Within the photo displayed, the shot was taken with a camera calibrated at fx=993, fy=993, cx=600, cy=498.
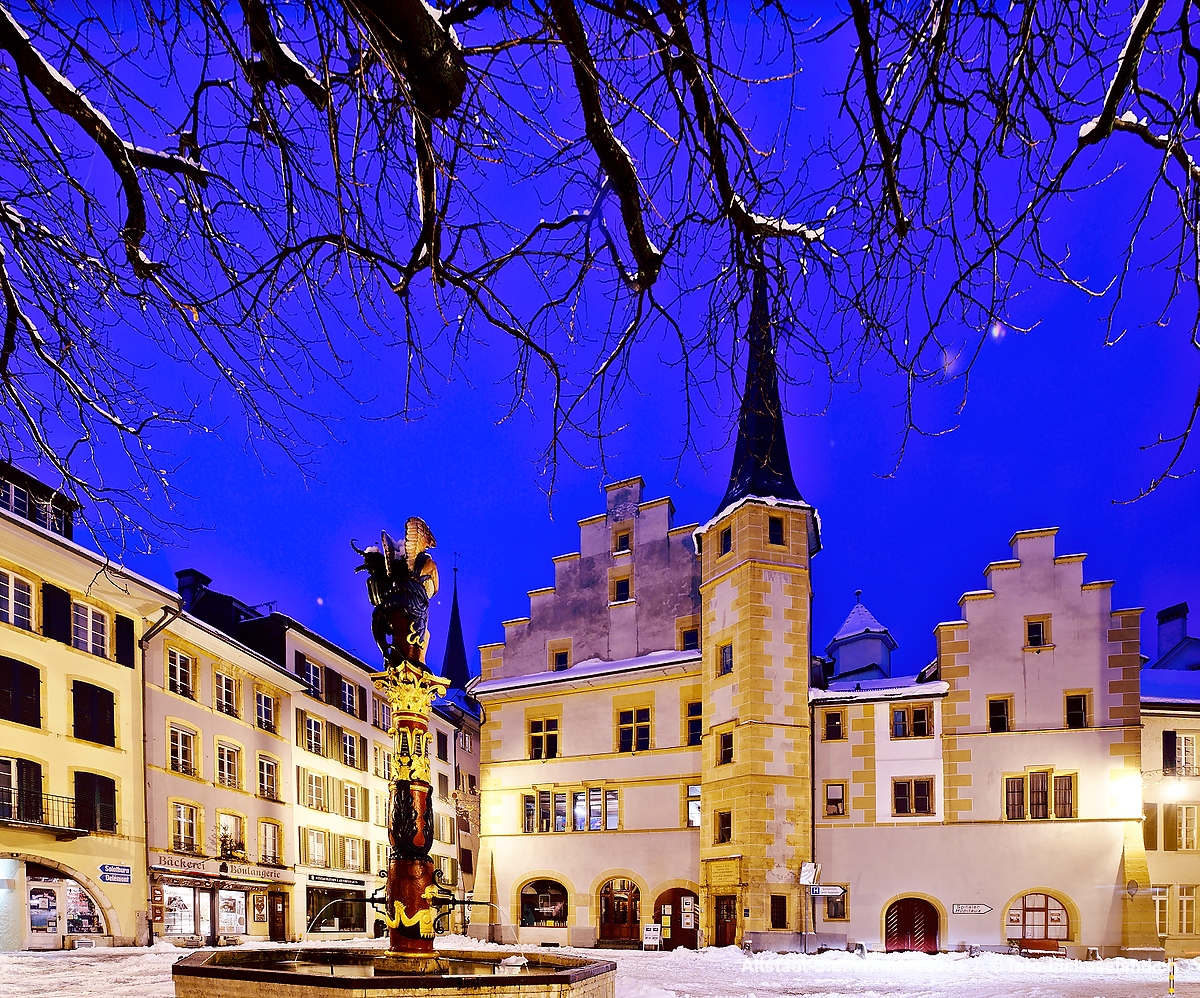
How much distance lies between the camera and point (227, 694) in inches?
1448

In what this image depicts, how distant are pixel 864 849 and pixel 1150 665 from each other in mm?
23016

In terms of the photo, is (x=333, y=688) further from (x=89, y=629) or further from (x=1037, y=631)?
(x=1037, y=631)

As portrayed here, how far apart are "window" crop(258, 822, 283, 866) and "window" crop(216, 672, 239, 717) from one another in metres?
4.55

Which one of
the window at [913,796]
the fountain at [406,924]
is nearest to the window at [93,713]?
the fountain at [406,924]

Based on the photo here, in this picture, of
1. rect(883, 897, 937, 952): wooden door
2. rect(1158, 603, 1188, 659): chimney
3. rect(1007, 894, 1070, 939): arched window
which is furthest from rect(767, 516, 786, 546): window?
rect(1158, 603, 1188, 659): chimney

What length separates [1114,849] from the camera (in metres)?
30.9

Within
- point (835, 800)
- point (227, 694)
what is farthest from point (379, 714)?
point (835, 800)

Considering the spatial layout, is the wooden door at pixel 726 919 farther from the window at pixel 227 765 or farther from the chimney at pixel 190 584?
the chimney at pixel 190 584

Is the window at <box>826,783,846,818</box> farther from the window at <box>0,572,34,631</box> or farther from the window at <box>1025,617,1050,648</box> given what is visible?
the window at <box>0,572,34,631</box>

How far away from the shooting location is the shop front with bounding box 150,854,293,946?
3092cm

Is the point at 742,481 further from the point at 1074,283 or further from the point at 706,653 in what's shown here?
the point at 1074,283

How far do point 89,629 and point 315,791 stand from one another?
14782 mm

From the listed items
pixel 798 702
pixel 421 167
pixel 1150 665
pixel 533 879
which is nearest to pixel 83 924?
pixel 533 879

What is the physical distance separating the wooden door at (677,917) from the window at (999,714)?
38.1ft
